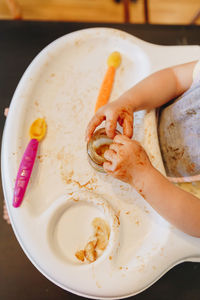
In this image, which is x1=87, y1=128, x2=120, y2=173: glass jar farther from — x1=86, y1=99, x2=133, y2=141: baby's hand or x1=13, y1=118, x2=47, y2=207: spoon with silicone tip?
x1=13, y1=118, x2=47, y2=207: spoon with silicone tip

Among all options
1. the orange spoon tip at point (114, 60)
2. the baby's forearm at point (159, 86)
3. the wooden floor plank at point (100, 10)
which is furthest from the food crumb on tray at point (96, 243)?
the wooden floor plank at point (100, 10)

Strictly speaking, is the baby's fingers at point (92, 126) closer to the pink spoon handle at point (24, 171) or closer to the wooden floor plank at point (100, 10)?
the pink spoon handle at point (24, 171)

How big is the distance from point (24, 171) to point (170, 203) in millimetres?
288

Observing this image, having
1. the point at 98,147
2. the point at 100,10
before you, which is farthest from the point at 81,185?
the point at 100,10

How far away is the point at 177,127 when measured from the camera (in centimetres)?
55

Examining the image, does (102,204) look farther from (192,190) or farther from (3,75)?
(3,75)

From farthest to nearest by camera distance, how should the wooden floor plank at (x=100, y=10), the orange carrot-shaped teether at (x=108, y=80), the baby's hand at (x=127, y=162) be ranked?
the wooden floor plank at (x=100, y=10), the orange carrot-shaped teether at (x=108, y=80), the baby's hand at (x=127, y=162)

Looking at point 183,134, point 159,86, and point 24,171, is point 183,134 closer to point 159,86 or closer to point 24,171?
point 159,86

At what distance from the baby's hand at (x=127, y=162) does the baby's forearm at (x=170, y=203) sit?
1 cm

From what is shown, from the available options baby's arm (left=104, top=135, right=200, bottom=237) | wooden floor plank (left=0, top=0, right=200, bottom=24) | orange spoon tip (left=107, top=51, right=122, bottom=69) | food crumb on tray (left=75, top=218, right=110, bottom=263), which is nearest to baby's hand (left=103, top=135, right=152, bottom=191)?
baby's arm (left=104, top=135, right=200, bottom=237)

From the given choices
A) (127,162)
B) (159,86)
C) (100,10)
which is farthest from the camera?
(100,10)

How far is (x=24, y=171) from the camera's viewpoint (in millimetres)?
481

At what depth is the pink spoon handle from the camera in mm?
464

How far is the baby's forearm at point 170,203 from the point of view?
0.44 metres
